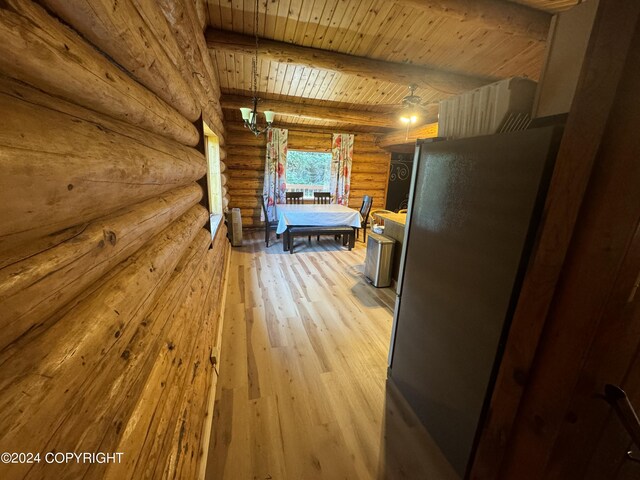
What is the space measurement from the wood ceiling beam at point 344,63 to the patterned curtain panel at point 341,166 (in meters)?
2.54

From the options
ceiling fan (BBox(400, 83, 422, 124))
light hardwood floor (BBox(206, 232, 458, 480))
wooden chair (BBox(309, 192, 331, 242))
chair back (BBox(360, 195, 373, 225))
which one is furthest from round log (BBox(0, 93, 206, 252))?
wooden chair (BBox(309, 192, 331, 242))

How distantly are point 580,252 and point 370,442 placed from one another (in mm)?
1448

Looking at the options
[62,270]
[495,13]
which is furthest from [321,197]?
[62,270]

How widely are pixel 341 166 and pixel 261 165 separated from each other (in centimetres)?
197

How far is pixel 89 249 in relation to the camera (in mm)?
627

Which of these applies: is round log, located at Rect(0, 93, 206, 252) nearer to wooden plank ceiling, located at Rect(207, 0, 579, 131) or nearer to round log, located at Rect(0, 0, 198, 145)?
round log, located at Rect(0, 0, 198, 145)

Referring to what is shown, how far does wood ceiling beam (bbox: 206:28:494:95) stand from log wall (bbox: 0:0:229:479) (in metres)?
2.02

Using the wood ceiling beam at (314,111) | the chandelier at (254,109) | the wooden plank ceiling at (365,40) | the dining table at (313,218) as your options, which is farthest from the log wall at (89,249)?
the wood ceiling beam at (314,111)

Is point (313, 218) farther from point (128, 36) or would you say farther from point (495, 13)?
point (128, 36)

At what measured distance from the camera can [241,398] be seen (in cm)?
167

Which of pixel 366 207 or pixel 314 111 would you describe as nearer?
pixel 314 111

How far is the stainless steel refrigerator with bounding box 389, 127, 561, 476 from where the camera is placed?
0.89 meters

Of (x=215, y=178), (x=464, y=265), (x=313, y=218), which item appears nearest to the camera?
(x=464, y=265)

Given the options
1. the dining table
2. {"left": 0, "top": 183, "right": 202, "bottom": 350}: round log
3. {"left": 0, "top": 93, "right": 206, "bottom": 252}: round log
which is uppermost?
{"left": 0, "top": 93, "right": 206, "bottom": 252}: round log
